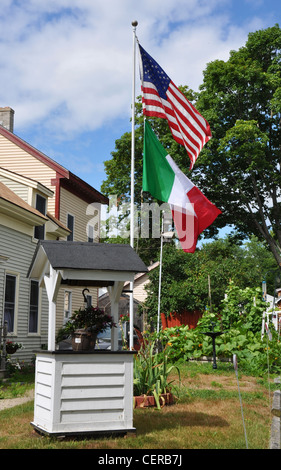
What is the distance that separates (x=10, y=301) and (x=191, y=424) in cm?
1027

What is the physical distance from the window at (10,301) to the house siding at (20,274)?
7.3 inches

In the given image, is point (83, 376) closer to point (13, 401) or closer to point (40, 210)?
point (13, 401)

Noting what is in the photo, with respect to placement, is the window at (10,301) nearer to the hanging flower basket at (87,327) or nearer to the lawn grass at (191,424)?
the lawn grass at (191,424)

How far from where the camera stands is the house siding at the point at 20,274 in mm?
16016

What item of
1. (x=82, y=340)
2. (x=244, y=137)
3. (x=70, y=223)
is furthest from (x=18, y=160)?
(x=82, y=340)

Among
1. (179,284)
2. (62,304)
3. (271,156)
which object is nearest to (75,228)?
(62,304)

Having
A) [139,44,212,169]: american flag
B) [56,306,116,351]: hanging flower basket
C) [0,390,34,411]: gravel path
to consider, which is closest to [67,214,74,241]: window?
[139,44,212,169]: american flag

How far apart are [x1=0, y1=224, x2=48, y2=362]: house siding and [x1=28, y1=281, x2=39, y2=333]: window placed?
0.26 m

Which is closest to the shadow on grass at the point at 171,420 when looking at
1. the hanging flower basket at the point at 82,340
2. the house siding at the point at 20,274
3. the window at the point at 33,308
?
the hanging flower basket at the point at 82,340

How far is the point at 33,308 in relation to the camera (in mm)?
18250

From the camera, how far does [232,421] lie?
25.2ft

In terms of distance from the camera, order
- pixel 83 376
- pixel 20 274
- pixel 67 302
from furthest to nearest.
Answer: pixel 67 302 < pixel 20 274 < pixel 83 376

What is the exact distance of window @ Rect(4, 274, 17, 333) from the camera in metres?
16.2
